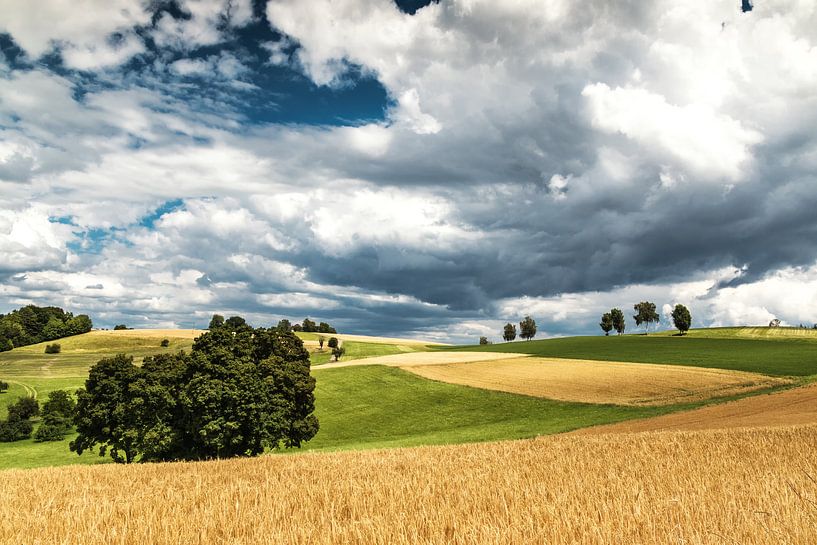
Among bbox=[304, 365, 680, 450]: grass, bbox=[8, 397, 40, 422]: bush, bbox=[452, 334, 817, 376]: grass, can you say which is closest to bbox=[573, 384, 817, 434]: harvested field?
bbox=[304, 365, 680, 450]: grass

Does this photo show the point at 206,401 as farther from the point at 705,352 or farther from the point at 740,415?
the point at 705,352

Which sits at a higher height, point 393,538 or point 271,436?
point 393,538

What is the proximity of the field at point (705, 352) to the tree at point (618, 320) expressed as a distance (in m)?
64.2

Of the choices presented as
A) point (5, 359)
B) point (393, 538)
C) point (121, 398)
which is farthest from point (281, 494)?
point (5, 359)

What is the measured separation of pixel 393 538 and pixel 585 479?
6072mm

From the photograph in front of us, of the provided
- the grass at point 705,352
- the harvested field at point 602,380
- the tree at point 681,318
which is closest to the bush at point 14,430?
the harvested field at point 602,380

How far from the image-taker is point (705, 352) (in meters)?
92.2

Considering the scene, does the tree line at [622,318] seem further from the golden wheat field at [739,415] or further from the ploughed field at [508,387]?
the golden wheat field at [739,415]

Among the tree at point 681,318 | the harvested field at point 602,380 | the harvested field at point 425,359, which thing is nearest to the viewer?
the harvested field at point 602,380

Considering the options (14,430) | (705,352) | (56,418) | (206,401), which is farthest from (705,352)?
(14,430)

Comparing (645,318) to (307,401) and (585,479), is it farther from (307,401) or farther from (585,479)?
(585,479)

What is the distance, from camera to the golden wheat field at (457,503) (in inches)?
245

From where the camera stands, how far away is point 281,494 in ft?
32.8

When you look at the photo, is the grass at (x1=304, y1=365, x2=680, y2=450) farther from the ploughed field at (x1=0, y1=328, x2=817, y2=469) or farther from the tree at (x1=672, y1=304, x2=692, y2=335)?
the tree at (x1=672, y1=304, x2=692, y2=335)
